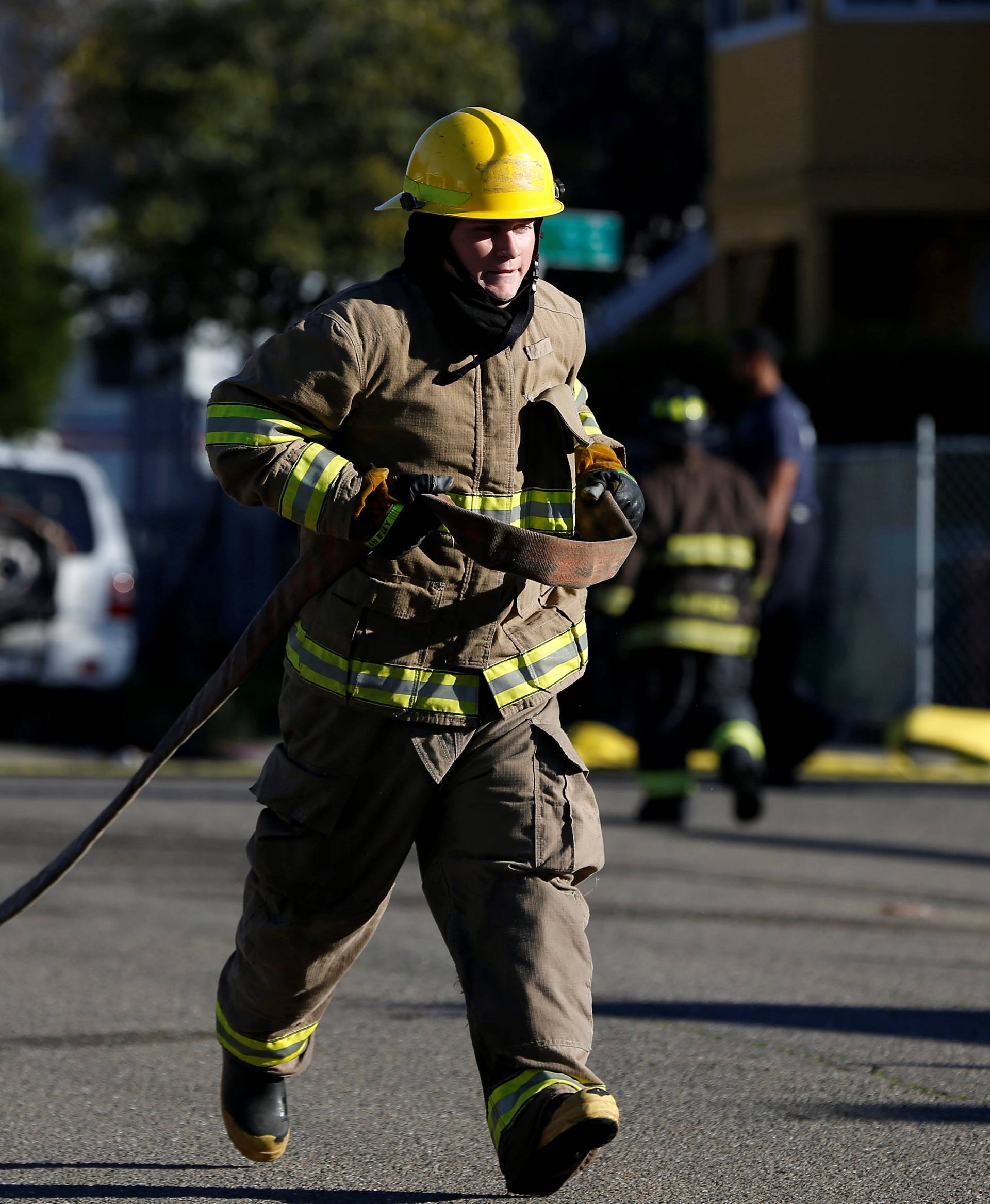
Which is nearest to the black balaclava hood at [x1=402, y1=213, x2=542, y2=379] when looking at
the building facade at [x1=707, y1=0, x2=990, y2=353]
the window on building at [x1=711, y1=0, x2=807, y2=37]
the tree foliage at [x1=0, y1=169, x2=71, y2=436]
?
the building facade at [x1=707, y1=0, x2=990, y2=353]

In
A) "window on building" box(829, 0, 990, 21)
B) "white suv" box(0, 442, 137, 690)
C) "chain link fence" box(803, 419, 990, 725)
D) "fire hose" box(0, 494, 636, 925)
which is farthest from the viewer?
"window on building" box(829, 0, 990, 21)

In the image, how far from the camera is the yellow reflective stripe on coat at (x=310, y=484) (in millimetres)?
3500

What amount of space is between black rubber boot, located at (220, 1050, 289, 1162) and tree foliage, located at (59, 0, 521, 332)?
20154 millimetres

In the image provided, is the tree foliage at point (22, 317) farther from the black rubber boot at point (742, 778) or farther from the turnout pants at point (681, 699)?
the black rubber boot at point (742, 778)

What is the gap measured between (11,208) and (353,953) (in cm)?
3105

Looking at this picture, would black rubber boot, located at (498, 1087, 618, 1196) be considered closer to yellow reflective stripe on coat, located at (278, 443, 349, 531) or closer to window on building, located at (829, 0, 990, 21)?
yellow reflective stripe on coat, located at (278, 443, 349, 531)

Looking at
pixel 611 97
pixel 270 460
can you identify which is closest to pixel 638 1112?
pixel 270 460

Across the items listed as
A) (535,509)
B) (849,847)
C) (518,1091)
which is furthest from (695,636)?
(518,1091)

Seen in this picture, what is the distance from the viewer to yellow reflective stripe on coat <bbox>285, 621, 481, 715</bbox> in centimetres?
362

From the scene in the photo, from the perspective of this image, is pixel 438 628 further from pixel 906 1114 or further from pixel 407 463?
pixel 906 1114

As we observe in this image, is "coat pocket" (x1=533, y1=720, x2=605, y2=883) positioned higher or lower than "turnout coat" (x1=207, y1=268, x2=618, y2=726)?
lower

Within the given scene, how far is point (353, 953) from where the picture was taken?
381 centimetres

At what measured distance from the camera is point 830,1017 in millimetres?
5402

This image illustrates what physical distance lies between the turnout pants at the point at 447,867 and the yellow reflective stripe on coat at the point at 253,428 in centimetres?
47
